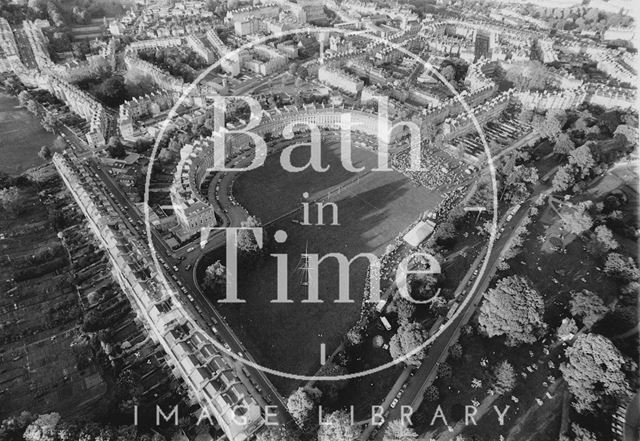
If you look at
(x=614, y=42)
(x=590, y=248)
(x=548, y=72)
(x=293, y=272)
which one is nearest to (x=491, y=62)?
(x=548, y=72)

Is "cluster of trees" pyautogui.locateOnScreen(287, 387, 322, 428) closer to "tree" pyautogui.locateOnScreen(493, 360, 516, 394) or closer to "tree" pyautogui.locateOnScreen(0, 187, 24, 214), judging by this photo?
"tree" pyautogui.locateOnScreen(493, 360, 516, 394)

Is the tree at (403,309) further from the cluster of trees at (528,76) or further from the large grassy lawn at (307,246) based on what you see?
the cluster of trees at (528,76)

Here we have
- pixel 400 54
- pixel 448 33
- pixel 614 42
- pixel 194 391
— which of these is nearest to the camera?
pixel 194 391

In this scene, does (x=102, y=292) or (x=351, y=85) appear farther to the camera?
(x=351, y=85)

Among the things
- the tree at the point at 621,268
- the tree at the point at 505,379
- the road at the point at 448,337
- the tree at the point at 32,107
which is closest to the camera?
the road at the point at 448,337

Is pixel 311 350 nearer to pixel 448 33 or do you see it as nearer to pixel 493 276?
pixel 493 276

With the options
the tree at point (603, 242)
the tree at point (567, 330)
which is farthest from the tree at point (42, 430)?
the tree at point (603, 242)
